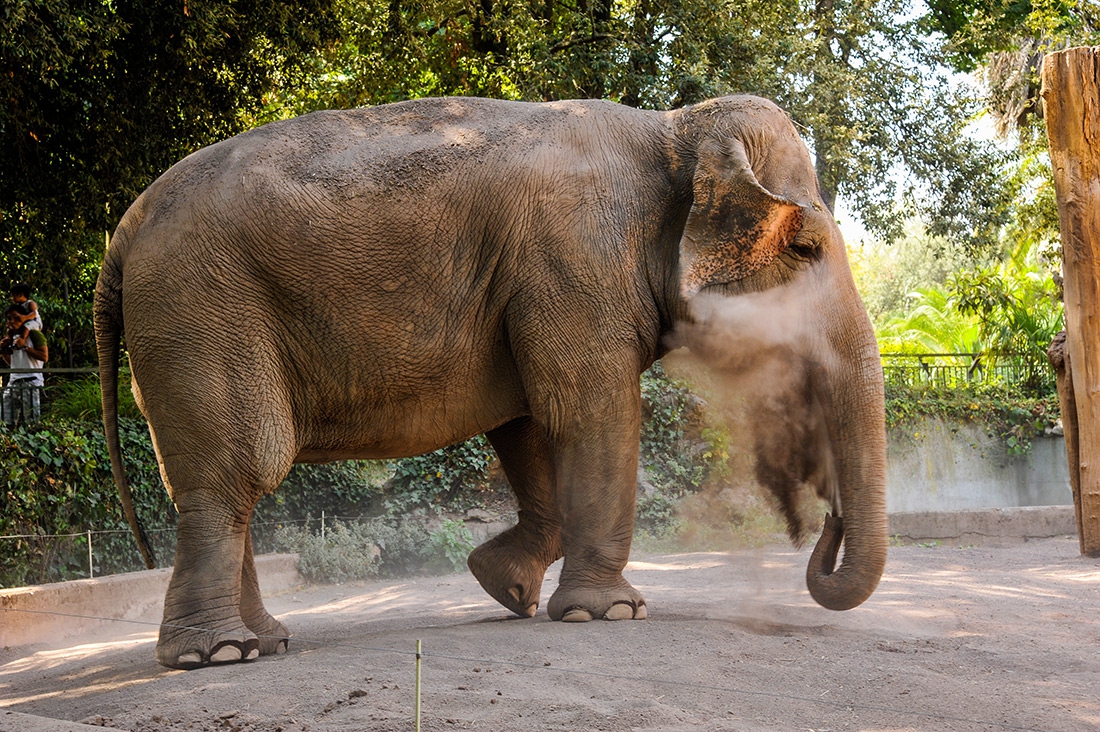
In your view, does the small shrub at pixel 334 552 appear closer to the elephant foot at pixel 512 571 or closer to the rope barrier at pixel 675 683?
the elephant foot at pixel 512 571

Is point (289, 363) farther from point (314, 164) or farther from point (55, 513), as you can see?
point (55, 513)

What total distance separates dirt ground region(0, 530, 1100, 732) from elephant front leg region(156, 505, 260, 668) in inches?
5.5

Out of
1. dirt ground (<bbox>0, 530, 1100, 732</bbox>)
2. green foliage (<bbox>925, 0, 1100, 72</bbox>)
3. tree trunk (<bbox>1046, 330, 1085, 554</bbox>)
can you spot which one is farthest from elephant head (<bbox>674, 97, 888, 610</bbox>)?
green foliage (<bbox>925, 0, 1100, 72</bbox>)

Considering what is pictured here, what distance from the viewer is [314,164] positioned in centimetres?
561

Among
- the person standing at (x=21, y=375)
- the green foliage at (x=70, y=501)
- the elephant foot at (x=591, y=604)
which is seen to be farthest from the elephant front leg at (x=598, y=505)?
the person standing at (x=21, y=375)

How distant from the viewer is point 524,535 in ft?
21.6

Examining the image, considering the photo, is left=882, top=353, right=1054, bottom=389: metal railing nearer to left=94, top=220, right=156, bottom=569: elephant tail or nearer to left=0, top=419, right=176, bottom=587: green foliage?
left=0, top=419, right=176, bottom=587: green foliage

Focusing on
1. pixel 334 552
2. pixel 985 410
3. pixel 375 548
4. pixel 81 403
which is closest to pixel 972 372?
pixel 985 410

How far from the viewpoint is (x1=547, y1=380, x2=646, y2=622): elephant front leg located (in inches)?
217

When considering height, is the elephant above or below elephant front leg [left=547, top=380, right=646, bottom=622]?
above

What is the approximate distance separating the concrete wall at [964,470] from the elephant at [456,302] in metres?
13.1

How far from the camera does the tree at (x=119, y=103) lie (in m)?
9.95

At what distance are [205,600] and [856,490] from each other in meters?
3.12

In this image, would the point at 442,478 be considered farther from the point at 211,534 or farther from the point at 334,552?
the point at 211,534
